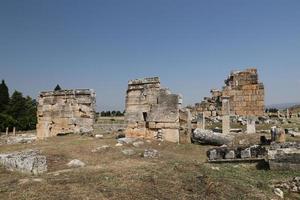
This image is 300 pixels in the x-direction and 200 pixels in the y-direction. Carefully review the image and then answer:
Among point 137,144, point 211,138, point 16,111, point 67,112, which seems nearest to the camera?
point 137,144

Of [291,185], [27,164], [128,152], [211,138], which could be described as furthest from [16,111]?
[291,185]

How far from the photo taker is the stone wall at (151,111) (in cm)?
1655

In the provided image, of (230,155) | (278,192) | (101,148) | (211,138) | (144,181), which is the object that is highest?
(211,138)

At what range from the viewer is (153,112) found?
17.1 meters

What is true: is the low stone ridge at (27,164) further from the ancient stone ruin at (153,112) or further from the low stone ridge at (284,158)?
the ancient stone ruin at (153,112)

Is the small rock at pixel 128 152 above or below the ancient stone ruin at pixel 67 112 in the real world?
below

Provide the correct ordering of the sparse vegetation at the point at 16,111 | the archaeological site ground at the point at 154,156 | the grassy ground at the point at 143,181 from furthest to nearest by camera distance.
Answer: the sparse vegetation at the point at 16,111, the archaeological site ground at the point at 154,156, the grassy ground at the point at 143,181

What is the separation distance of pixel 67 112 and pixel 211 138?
375 inches

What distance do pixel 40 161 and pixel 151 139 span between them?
7.79 metres

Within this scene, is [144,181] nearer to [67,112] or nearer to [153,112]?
[153,112]

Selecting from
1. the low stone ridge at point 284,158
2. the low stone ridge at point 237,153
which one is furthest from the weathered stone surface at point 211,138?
the low stone ridge at point 284,158

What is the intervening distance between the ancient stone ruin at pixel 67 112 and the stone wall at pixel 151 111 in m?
3.82

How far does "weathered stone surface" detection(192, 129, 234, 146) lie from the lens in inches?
608

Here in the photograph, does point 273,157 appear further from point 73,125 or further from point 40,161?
point 73,125
